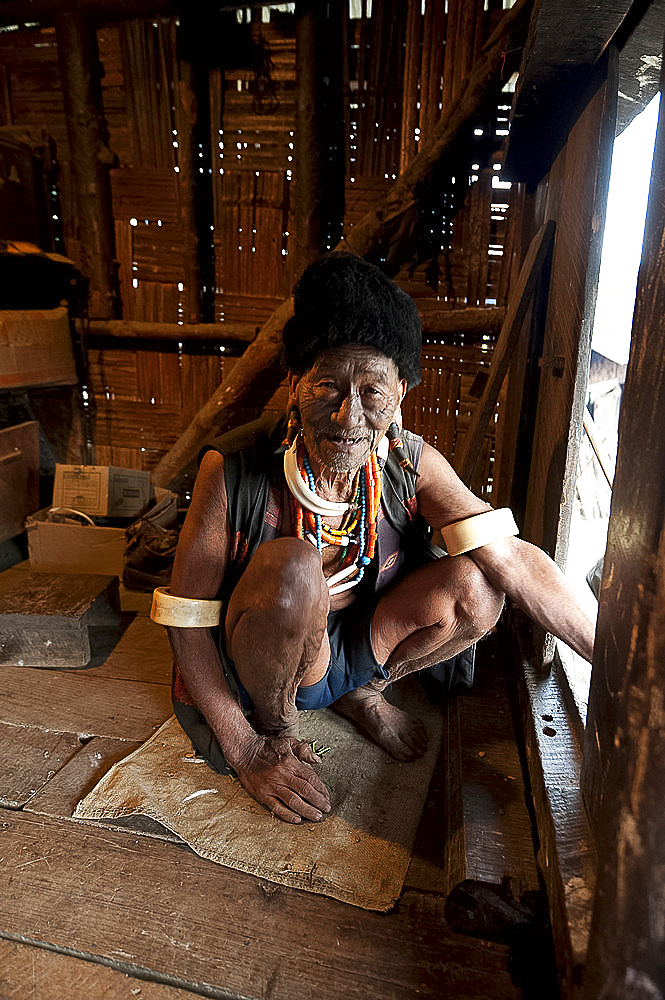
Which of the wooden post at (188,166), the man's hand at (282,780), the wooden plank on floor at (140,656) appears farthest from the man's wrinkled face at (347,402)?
the wooden post at (188,166)

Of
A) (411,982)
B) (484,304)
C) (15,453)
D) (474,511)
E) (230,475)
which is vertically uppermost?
(484,304)

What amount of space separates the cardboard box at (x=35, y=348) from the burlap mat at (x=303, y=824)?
7.42 ft

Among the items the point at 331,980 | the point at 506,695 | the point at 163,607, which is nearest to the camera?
the point at 331,980

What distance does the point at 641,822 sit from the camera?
2.43 feet

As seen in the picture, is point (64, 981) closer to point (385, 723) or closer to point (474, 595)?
point (385, 723)

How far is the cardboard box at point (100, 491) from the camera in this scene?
3367 mm

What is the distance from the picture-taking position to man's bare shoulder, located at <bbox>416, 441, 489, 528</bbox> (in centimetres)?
175

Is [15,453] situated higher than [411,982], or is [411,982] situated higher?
[15,453]

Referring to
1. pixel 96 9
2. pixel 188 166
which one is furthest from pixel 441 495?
pixel 96 9

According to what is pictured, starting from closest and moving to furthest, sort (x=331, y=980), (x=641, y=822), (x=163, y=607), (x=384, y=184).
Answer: (x=641, y=822), (x=331, y=980), (x=163, y=607), (x=384, y=184)

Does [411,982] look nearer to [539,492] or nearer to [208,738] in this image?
[208,738]

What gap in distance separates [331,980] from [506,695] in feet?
3.36

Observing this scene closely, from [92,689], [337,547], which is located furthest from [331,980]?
[92,689]

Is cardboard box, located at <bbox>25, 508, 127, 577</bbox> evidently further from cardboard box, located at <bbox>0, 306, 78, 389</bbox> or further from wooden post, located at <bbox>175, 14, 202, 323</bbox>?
wooden post, located at <bbox>175, 14, 202, 323</bbox>
